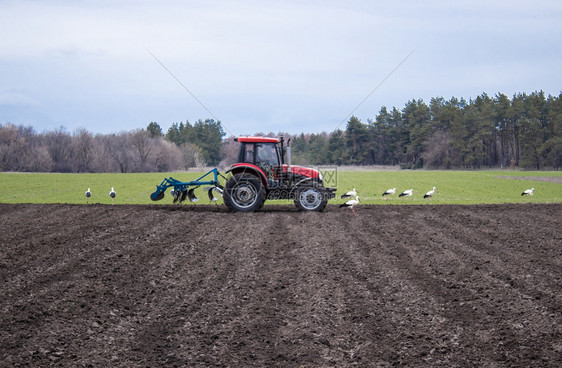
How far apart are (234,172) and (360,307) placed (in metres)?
9.49

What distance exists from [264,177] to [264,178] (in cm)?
9

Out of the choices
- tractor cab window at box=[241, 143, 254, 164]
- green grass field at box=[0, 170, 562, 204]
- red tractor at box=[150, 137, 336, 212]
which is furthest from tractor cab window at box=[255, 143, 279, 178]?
green grass field at box=[0, 170, 562, 204]

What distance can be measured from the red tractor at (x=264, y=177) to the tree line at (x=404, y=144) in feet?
193

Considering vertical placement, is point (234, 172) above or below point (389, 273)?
above

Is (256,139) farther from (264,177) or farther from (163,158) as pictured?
(163,158)

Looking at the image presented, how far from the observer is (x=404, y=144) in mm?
95375

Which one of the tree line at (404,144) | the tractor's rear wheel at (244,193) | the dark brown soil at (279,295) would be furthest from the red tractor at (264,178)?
the tree line at (404,144)

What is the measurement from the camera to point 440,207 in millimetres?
19391

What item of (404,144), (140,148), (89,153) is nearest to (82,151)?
(89,153)

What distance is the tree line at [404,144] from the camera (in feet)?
257

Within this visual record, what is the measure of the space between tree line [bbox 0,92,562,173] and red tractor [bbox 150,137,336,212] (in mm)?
58799

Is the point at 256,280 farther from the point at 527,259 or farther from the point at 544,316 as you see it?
the point at 527,259

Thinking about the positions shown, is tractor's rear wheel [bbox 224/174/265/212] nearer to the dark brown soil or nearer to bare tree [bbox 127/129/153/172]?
the dark brown soil

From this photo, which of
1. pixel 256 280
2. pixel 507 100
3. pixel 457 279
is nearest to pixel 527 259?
pixel 457 279
